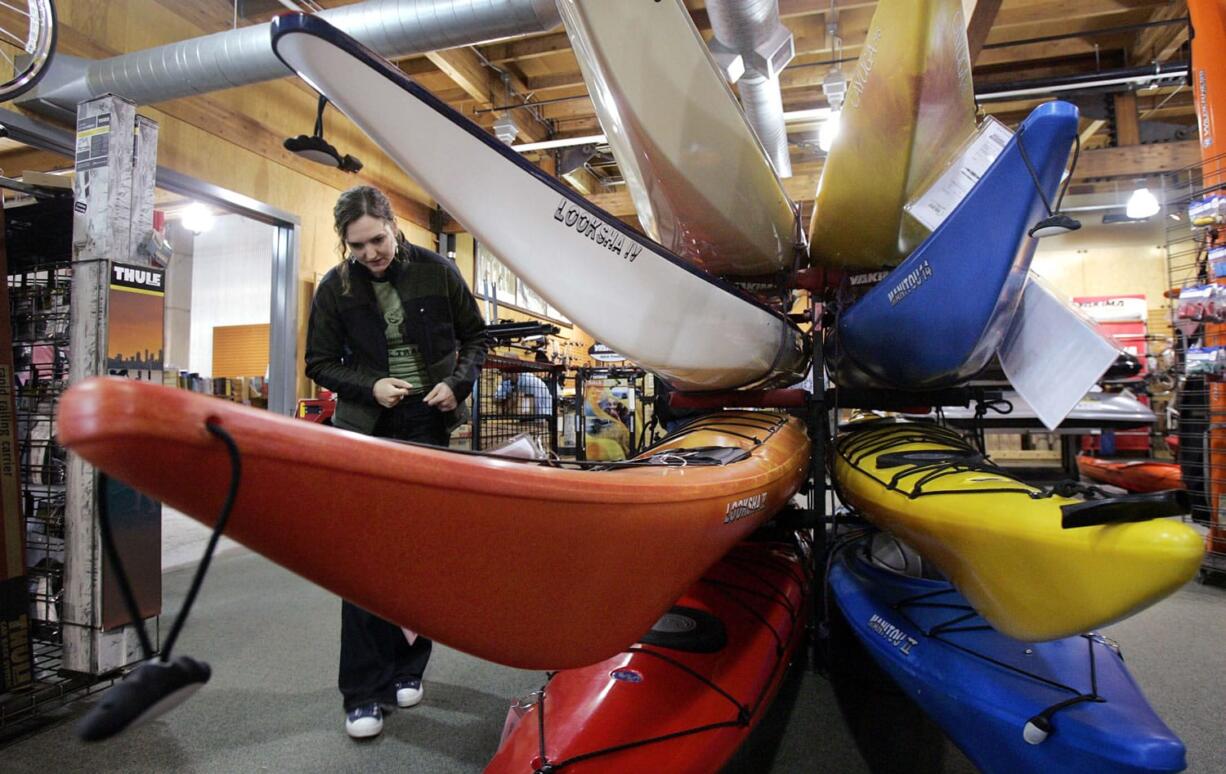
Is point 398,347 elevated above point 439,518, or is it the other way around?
point 398,347

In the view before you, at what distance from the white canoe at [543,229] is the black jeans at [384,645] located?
51 cm

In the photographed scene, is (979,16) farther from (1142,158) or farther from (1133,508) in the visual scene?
(1142,158)

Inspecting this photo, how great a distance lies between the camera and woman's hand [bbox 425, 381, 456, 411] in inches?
50.7

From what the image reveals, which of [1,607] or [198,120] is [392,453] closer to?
[1,607]

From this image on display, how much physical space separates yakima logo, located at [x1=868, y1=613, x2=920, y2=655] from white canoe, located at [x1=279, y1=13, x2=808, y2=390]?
0.60 metres

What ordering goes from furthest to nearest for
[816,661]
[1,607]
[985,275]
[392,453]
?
[816,661]
[1,607]
[985,275]
[392,453]

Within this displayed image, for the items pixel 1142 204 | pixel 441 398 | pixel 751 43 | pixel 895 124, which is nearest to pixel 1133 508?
pixel 895 124

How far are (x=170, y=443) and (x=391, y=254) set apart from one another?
1080mm

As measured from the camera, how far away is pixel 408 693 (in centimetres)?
134

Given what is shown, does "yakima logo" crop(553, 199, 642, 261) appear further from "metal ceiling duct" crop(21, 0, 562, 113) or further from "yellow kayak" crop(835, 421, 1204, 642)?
"metal ceiling duct" crop(21, 0, 562, 113)

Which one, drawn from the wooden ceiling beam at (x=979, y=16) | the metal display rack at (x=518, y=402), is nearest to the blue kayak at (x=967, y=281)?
the wooden ceiling beam at (x=979, y=16)

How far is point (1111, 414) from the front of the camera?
3.24 meters

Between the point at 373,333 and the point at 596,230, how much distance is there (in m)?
0.65

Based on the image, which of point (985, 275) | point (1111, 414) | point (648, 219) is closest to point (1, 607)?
point (648, 219)
